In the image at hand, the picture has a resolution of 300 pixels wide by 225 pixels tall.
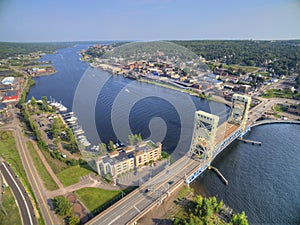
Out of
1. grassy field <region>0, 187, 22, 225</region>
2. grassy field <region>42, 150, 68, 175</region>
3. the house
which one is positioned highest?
the house

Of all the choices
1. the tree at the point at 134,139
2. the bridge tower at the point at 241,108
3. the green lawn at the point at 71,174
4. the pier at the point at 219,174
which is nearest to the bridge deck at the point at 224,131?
the bridge tower at the point at 241,108

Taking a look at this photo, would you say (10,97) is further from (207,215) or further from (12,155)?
(207,215)

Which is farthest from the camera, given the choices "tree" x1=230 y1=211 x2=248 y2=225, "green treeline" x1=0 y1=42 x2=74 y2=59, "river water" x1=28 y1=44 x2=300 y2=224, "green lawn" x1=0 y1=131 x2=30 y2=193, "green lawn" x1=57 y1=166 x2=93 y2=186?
"green treeline" x1=0 y1=42 x2=74 y2=59

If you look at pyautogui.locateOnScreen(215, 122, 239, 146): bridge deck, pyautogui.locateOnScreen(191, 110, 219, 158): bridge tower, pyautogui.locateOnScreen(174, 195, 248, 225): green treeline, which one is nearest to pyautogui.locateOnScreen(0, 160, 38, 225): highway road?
pyautogui.locateOnScreen(174, 195, 248, 225): green treeline

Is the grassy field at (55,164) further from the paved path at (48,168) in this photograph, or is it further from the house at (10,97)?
the house at (10,97)

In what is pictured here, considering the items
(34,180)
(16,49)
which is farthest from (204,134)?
(16,49)

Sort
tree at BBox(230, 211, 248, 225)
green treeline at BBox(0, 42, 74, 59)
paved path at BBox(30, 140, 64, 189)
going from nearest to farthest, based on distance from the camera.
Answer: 1. tree at BBox(230, 211, 248, 225)
2. paved path at BBox(30, 140, 64, 189)
3. green treeline at BBox(0, 42, 74, 59)

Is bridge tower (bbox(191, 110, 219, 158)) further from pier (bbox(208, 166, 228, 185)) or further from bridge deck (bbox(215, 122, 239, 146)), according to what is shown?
bridge deck (bbox(215, 122, 239, 146))

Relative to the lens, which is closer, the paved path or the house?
the paved path
